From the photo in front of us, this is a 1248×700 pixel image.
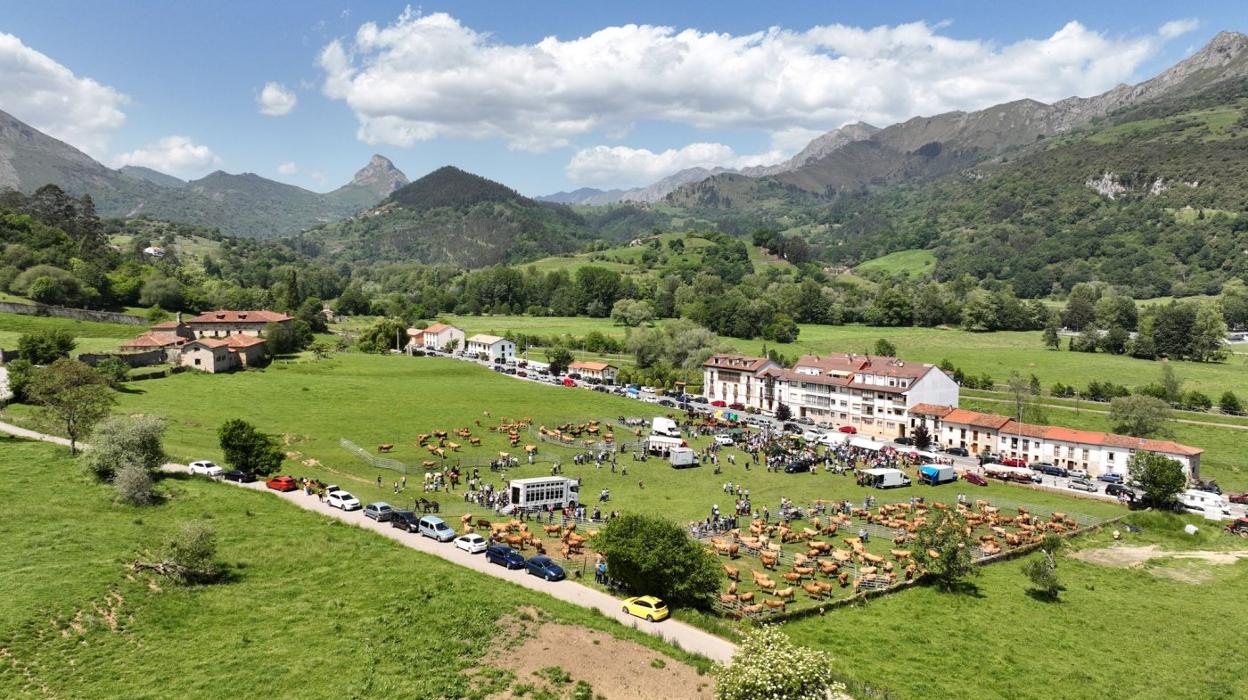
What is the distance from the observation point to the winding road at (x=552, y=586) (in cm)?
2544

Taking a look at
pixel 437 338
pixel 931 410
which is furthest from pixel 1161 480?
pixel 437 338

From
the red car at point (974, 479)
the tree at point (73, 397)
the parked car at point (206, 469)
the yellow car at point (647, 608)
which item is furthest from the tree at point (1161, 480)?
the tree at point (73, 397)

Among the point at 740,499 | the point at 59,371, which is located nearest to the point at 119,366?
the point at 59,371

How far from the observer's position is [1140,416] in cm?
7200

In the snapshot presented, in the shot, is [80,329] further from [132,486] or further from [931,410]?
[931,410]

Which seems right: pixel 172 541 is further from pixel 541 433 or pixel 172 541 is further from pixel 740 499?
pixel 541 433

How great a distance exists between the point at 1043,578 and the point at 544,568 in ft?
79.4

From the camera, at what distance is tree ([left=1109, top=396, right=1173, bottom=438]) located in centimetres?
7181

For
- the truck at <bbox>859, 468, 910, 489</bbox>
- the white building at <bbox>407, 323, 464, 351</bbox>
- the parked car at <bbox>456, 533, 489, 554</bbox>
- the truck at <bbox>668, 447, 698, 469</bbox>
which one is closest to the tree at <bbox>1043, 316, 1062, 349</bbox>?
the truck at <bbox>859, 468, 910, 489</bbox>

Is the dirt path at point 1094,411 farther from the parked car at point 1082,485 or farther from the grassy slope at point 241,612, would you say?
the grassy slope at point 241,612

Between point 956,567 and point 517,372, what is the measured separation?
74010 mm

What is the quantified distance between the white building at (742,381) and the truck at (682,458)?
3352 centimetres

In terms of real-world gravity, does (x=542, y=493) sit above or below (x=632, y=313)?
below

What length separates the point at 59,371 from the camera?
4781 centimetres
